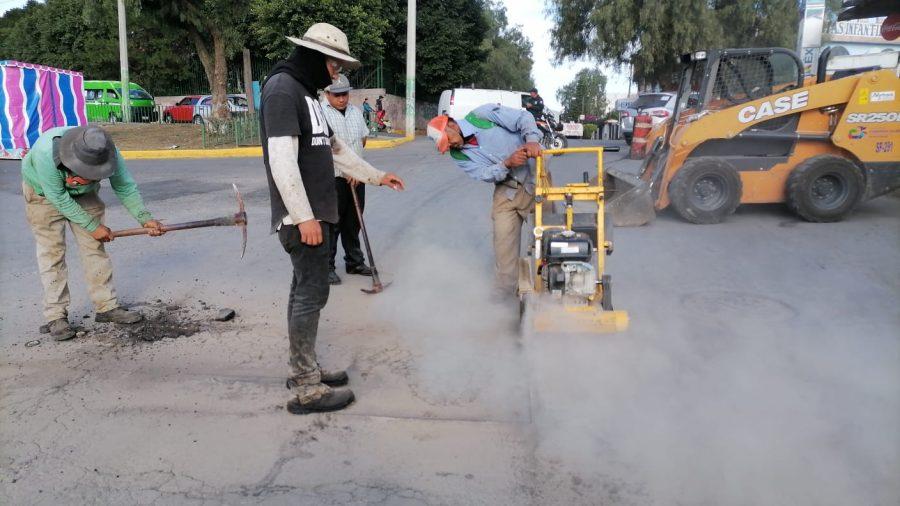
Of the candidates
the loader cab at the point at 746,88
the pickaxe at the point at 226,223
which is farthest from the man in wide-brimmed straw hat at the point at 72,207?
the loader cab at the point at 746,88

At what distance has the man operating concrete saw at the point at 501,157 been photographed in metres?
4.62

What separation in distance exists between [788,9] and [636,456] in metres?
29.4

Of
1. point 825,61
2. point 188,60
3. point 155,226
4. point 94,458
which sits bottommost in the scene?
point 94,458

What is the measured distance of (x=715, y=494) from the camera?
2629 millimetres

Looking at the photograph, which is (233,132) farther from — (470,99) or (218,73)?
(470,99)

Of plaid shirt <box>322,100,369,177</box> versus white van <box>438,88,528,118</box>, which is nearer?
plaid shirt <box>322,100,369,177</box>

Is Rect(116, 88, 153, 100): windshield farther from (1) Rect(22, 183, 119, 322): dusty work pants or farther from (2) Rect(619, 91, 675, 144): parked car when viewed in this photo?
(1) Rect(22, 183, 119, 322): dusty work pants

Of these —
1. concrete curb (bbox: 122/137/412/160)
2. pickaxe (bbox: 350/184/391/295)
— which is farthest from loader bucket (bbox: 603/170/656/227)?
concrete curb (bbox: 122/137/412/160)

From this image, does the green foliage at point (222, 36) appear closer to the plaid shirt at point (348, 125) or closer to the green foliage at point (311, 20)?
the green foliage at point (311, 20)

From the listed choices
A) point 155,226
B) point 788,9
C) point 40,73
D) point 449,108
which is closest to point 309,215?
point 155,226

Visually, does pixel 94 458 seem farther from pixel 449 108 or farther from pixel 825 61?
pixel 449 108

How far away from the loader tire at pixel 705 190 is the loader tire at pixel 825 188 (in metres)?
0.65

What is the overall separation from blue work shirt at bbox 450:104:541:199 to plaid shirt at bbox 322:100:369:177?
4.50 ft

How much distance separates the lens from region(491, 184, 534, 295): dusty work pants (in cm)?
483
